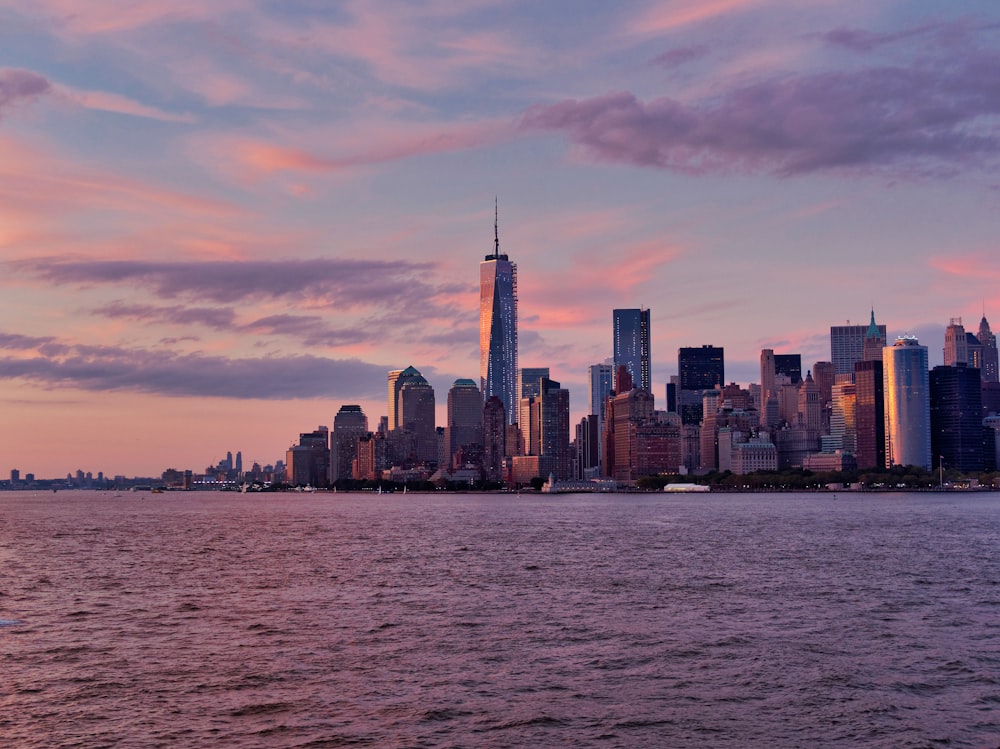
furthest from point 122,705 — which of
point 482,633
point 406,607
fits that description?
point 406,607

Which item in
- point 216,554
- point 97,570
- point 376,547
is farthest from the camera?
point 376,547

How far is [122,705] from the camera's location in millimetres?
44875

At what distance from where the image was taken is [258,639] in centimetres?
6041

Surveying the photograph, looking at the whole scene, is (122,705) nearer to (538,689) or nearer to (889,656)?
(538,689)

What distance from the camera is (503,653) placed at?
56156 millimetres

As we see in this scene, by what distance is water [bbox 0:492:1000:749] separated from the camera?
4162 centimetres

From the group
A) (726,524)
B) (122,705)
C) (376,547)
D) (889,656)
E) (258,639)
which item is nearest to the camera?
(122,705)

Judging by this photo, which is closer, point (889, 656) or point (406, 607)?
point (889, 656)

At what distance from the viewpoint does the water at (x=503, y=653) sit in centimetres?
4162

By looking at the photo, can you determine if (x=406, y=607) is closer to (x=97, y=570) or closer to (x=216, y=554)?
(x=97, y=570)

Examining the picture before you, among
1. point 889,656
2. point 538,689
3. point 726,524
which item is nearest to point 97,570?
point 538,689

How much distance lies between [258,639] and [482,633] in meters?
12.4

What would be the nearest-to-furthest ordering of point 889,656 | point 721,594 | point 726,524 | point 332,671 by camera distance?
1. point 332,671
2. point 889,656
3. point 721,594
4. point 726,524

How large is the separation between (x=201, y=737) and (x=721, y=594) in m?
48.7
